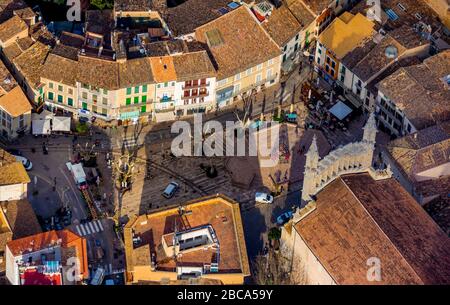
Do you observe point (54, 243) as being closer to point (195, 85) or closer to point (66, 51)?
point (66, 51)

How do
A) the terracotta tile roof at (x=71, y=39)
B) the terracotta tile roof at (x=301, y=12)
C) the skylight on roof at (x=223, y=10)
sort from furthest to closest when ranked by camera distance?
the terracotta tile roof at (x=301, y=12)
the skylight on roof at (x=223, y=10)
the terracotta tile roof at (x=71, y=39)

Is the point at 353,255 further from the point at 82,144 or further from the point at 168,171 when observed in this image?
the point at 82,144

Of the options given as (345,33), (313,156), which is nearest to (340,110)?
(345,33)

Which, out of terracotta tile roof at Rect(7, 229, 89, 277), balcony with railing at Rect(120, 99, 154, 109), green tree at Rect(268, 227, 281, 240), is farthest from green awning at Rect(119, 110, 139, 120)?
green tree at Rect(268, 227, 281, 240)

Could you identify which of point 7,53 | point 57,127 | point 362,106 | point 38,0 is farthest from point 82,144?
point 362,106

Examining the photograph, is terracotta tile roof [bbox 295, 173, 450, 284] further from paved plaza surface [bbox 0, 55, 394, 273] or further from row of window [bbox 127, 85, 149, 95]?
row of window [bbox 127, 85, 149, 95]

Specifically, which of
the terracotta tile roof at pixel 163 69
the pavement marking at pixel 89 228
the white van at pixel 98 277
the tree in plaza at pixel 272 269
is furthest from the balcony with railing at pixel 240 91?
the white van at pixel 98 277

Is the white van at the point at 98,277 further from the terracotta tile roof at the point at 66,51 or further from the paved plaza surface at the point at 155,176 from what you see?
the terracotta tile roof at the point at 66,51
